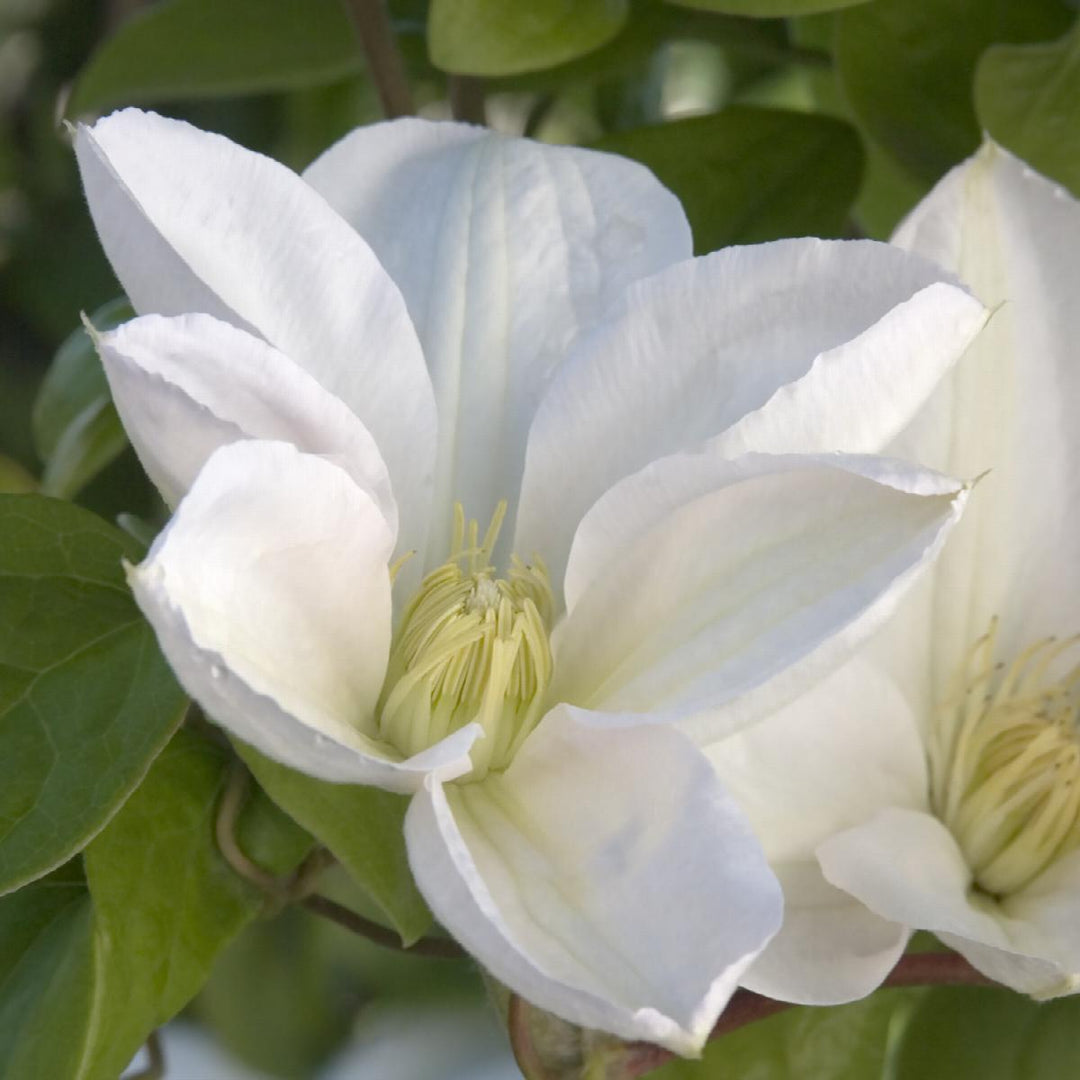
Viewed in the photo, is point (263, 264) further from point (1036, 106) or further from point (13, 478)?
point (13, 478)

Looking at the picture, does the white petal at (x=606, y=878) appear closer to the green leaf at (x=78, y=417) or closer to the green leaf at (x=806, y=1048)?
the green leaf at (x=806, y=1048)

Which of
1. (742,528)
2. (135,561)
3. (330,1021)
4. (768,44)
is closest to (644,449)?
(742,528)

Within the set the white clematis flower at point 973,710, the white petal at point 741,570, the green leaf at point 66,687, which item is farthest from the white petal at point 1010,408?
the green leaf at point 66,687

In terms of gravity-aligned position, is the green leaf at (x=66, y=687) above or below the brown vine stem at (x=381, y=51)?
below

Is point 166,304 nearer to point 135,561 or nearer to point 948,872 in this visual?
point 135,561

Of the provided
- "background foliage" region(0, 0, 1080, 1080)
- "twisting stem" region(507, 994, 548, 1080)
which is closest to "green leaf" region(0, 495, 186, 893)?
"background foliage" region(0, 0, 1080, 1080)

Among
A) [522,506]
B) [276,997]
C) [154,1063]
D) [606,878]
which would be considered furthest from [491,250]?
[276,997]

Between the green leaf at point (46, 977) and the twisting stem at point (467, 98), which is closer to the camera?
the green leaf at point (46, 977)
